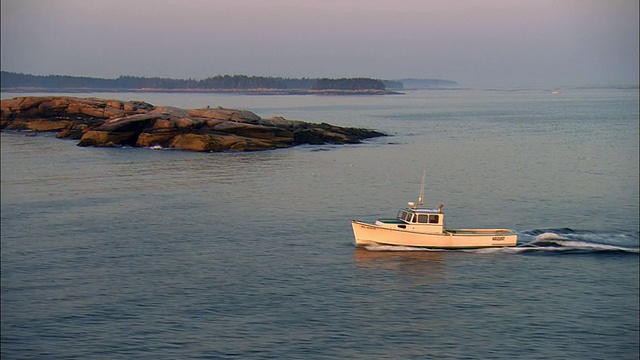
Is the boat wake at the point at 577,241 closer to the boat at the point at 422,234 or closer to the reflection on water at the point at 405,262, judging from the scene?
the boat at the point at 422,234

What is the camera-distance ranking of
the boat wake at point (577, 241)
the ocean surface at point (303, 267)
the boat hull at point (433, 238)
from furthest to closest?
the boat wake at point (577, 241) → the boat hull at point (433, 238) → the ocean surface at point (303, 267)

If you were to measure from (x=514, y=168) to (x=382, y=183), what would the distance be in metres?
13.6

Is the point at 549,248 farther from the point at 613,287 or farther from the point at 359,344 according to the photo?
the point at 359,344

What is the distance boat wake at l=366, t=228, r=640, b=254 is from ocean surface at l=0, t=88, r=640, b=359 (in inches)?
4.0

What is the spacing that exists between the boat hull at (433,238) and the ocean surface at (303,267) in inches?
16.8

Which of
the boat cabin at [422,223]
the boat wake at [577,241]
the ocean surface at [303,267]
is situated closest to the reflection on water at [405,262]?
the ocean surface at [303,267]

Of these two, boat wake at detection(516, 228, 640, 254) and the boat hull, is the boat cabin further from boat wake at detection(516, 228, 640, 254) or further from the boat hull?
boat wake at detection(516, 228, 640, 254)

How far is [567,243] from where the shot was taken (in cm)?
3341

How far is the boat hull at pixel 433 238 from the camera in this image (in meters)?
32.5

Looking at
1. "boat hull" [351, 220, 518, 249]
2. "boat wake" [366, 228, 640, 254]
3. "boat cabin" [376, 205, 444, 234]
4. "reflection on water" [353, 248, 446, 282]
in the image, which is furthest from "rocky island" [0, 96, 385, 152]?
"reflection on water" [353, 248, 446, 282]

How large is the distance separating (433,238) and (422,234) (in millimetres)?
490

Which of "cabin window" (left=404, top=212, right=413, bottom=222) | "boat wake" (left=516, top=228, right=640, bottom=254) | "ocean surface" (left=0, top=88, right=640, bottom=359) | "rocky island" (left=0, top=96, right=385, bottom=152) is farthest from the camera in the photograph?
"rocky island" (left=0, top=96, right=385, bottom=152)

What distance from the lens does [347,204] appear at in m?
42.2

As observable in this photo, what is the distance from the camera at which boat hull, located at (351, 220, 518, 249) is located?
107 ft
